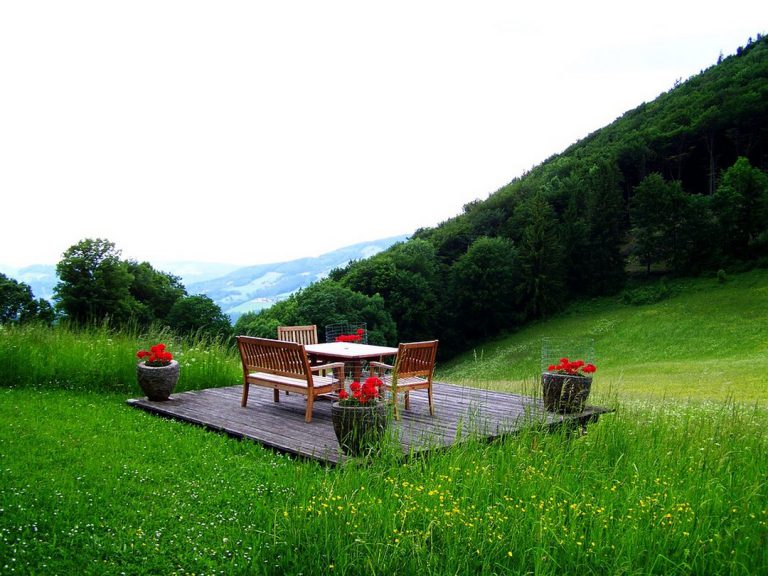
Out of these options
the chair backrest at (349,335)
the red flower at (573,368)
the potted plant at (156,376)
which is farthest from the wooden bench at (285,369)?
the red flower at (573,368)

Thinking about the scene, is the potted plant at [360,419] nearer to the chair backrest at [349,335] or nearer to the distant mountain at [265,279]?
the chair backrest at [349,335]

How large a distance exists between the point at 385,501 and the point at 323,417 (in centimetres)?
344

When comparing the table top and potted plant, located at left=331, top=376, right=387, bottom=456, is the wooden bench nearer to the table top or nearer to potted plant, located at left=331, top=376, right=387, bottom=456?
the table top

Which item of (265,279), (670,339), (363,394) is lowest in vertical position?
(670,339)

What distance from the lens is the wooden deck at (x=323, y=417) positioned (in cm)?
556

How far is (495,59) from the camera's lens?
72.3 ft

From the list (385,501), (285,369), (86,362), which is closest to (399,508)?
(385,501)

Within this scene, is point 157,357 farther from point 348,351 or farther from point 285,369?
point 348,351

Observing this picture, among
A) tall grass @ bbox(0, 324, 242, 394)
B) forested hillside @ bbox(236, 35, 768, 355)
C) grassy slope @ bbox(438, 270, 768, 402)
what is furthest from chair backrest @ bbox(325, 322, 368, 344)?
forested hillside @ bbox(236, 35, 768, 355)

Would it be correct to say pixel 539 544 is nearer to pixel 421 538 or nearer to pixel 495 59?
pixel 421 538

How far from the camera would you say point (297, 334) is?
31.7ft

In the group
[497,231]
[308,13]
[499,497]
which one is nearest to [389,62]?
[308,13]

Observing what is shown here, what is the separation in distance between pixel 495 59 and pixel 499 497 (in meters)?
21.1

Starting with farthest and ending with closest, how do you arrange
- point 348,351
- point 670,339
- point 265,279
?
point 265,279 < point 670,339 < point 348,351
